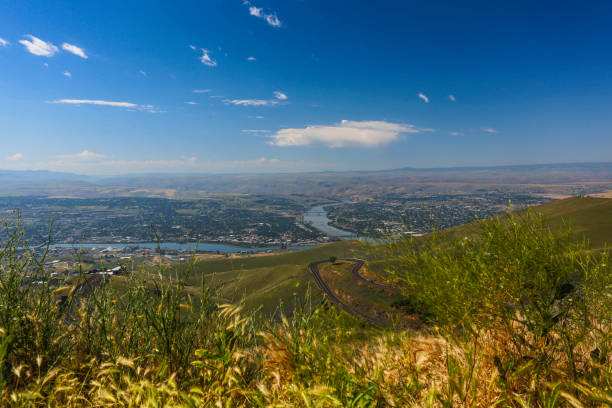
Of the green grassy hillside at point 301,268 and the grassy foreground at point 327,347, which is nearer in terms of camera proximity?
the grassy foreground at point 327,347

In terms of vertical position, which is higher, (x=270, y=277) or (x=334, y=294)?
(x=334, y=294)

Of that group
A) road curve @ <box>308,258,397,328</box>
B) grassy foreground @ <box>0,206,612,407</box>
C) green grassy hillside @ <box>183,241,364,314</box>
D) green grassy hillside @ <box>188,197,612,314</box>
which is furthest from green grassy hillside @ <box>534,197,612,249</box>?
grassy foreground @ <box>0,206,612,407</box>

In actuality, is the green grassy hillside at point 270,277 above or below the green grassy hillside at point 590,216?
below

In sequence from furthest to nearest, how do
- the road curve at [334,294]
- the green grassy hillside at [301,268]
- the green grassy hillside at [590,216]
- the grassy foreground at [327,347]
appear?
the green grassy hillside at [590,216] < the green grassy hillside at [301,268] < the road curve at [334,294] < the grassy foreground at [327,347]

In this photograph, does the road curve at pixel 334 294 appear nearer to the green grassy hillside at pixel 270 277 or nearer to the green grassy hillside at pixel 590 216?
the green grassy hillside at pixel 270 277

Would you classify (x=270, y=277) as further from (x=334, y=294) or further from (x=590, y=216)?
(x=590, y=216)

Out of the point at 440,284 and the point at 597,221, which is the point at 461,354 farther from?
the point at 597,221

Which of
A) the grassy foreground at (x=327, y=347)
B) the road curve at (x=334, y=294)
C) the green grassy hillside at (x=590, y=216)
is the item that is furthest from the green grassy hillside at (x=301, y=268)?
the grassy foreground at (x=327, y=347)

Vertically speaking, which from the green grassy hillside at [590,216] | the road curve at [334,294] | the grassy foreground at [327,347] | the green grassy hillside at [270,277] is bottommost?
the green grassy hillside at [270,277]

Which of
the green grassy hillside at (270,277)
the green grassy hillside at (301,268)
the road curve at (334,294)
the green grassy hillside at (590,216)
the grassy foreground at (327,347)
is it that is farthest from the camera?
the green grassy hillside at (590,216)

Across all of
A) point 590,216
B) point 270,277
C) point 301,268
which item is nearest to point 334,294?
point 301,268
